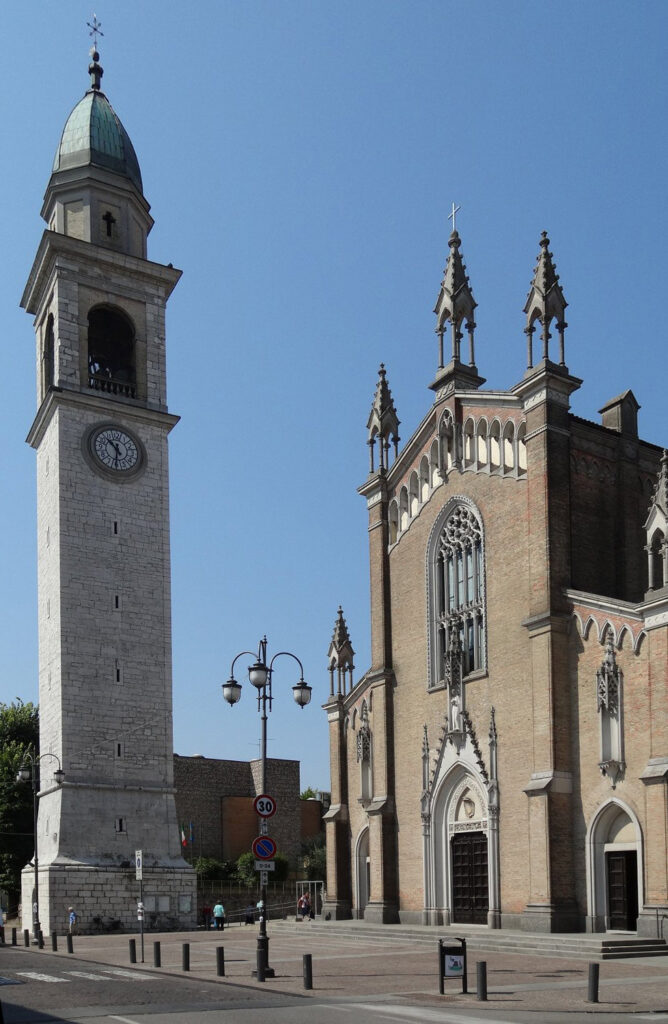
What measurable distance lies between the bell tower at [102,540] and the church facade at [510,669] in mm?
10093

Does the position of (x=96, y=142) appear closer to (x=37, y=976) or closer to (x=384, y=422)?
(x=384, y=422)

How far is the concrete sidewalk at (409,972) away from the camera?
17.6 metres

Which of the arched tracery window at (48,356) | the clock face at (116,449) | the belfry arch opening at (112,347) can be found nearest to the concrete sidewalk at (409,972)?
the clock face at (116,449)

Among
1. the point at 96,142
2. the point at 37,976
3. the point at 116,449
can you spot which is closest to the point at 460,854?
the point at 37,976

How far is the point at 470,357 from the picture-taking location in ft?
128

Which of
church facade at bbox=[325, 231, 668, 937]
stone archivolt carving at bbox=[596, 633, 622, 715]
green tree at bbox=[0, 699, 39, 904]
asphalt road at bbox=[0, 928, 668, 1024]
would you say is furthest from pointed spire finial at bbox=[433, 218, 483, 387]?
green tree at bbox=[0, 699, 39, 904]

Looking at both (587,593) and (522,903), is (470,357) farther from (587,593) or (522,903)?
(522,903)

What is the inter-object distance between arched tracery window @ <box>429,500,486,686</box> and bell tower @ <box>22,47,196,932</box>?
17.2 meters

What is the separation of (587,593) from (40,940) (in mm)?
21444

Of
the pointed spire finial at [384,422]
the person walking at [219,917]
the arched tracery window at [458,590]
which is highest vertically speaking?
the pointed spire finial at [384,422]

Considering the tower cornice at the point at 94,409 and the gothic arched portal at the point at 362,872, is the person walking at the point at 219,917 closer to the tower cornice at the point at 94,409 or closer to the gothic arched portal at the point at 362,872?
the gothic arched portal at the point at 362,872

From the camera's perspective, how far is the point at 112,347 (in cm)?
5581

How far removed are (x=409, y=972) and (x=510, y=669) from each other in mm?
12695

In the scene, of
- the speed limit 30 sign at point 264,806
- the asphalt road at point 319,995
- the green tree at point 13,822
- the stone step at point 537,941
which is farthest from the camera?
the green tree at point 13,822
